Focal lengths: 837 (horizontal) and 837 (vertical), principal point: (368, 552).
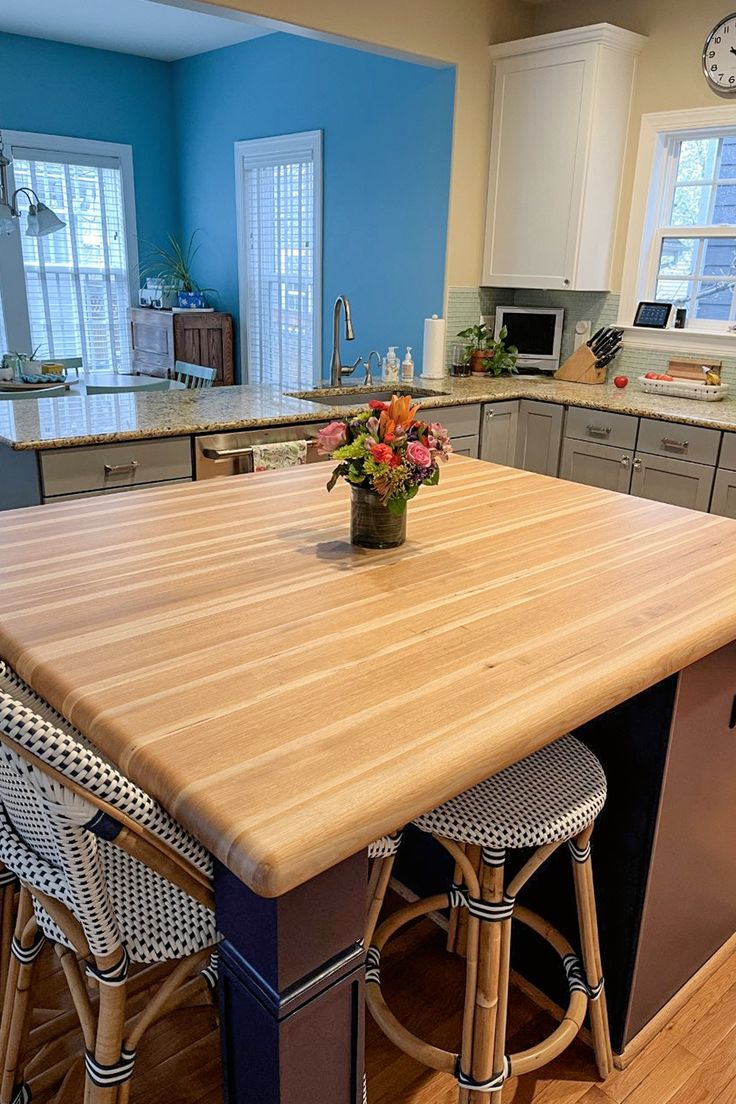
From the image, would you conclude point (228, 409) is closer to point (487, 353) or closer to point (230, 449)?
point (230, 449)

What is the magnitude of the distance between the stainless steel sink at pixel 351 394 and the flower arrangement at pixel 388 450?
2292 mm

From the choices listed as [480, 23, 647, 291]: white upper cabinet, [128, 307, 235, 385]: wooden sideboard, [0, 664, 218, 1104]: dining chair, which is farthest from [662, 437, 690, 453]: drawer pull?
[128, 307, 235, 385]: wooden sideboard

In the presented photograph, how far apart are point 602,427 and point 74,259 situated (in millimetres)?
4514

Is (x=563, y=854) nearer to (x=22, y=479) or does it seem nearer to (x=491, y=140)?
(x=22, y=479)

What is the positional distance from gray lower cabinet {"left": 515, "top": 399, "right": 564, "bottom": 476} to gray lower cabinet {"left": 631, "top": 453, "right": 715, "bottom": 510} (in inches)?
18.0

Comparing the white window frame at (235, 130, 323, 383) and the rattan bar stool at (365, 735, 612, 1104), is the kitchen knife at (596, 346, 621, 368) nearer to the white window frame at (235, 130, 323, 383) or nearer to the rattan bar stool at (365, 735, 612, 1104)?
the white window frame at (235, 130, 323, 383)

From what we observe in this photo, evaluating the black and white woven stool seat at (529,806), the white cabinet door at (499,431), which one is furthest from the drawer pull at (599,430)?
the black and white woven stool seat at (529,806)

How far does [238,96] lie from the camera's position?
19.1ft

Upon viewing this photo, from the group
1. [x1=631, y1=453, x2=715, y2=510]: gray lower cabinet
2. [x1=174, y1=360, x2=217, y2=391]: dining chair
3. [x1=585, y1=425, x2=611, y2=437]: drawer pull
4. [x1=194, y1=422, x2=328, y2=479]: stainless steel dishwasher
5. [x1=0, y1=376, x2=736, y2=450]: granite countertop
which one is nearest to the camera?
[x1=0, y1=376, x2=736, y2=450]: granite countertop

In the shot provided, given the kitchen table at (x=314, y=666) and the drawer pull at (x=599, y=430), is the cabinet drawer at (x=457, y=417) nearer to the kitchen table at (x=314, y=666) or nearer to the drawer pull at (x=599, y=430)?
the drawer pull at (x=599, y=430)

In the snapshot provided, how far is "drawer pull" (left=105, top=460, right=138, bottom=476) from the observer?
2850 millimetres

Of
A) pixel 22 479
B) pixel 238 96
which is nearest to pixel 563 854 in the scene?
pixel 22 479

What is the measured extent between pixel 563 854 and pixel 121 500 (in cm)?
124

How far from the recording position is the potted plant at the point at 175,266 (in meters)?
6.70
